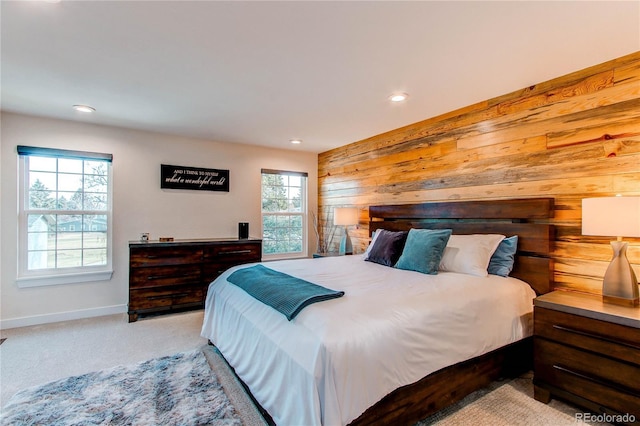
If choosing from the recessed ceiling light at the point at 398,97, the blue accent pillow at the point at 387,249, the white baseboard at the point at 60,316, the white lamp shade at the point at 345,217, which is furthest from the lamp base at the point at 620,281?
the white baseboard at the point at 60,316

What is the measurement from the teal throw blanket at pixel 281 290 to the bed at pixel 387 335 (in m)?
0.05

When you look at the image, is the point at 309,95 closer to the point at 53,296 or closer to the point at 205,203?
the point at 205,203

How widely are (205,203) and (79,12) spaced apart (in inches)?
119

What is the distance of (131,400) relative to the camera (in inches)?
81.6

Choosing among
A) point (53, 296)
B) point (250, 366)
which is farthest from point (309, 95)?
point (53, 296)

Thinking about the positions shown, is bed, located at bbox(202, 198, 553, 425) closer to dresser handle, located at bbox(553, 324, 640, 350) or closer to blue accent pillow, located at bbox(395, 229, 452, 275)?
blue accent pillow, located at bbox(395, 229, 452, 275)

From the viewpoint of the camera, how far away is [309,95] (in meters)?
2.93

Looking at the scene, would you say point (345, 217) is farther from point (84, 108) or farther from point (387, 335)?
point (84, 108)

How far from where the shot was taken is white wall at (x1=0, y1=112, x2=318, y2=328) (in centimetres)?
348

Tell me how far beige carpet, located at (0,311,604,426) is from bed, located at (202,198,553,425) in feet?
→ 0.41

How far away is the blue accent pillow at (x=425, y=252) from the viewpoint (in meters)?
2.73

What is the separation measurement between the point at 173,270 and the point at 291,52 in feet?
9.80

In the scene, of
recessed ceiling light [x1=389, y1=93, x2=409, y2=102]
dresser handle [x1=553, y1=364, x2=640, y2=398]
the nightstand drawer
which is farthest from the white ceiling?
dresser handle [x1=553, y1=364, x2=640, y2=398]

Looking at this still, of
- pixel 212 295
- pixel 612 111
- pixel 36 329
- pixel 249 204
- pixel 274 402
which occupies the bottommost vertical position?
pixel 36 329
